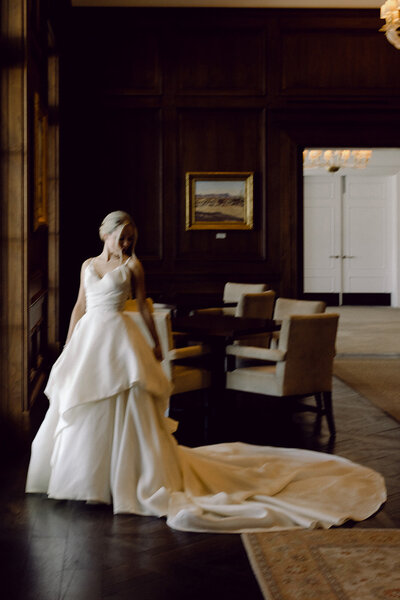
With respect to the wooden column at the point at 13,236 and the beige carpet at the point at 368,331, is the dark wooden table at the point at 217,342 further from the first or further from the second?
the beige carpet at the point at 368,331

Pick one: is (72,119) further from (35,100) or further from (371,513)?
(371,513)

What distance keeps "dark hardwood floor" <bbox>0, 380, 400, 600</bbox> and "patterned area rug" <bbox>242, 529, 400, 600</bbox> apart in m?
0.08

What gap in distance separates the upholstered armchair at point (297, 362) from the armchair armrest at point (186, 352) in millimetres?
206

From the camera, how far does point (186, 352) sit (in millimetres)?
5891

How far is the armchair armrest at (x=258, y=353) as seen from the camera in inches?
219

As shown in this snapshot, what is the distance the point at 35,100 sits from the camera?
22.7ft

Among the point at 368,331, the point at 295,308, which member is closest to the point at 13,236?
the point at 295,308

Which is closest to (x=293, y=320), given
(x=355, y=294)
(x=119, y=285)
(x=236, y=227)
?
(x=119, y=285)

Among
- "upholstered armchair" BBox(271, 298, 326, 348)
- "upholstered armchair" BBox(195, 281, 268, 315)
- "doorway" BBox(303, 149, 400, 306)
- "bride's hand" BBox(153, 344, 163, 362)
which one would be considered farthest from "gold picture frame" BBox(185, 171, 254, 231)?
"doorway" BBox(303, 149, 400, 306)

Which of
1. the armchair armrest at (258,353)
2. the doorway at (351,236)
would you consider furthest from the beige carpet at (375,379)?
the doorway at (351,236)

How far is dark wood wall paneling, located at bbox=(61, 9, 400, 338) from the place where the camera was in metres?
9.90

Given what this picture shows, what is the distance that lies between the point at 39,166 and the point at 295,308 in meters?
2.74

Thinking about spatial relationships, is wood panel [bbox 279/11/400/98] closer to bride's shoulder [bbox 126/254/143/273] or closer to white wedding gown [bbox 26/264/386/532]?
bride's shoulder [bbox 126/254/143/273]

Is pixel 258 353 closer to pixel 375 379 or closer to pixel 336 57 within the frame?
pixel 375 379
